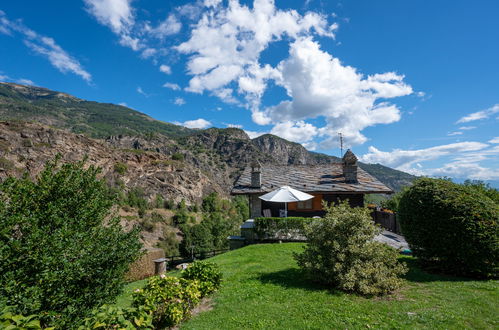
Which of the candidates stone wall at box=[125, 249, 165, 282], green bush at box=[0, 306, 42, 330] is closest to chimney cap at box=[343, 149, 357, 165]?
stone wall at box=[125, 249, 165, 282]

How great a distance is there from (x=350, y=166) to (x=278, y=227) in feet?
25.5

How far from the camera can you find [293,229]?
13.1 metres

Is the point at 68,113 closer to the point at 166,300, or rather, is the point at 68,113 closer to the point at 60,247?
the point at 166,300

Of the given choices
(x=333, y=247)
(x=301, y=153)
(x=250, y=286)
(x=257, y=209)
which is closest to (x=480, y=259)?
(x=333, y=247)

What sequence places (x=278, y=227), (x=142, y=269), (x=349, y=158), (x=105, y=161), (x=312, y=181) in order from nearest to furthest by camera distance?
1. (x=278, y=227)
2. (x=142, y=269)
3. (x=349, y=158)
4. (x=312, y=181)
5. (x=105, y=161)

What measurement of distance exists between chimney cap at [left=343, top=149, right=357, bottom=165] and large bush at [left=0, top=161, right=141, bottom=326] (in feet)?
51.2

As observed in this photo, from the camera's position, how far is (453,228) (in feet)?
22.5

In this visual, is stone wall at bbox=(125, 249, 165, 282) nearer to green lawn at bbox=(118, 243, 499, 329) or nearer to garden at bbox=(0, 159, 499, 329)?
garden at bbox=(0, 159, 499, 329)

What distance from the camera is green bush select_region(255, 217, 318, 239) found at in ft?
42.7

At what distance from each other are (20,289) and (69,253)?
0.64m

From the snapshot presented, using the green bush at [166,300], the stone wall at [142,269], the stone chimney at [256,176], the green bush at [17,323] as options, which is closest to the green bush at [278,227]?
the stone chimney at [256,176]

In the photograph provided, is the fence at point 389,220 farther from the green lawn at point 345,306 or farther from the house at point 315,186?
the green lawn at point 345,306

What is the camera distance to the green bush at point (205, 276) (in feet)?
20.9

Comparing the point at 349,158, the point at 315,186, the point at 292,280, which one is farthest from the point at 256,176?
the point at 292,280
